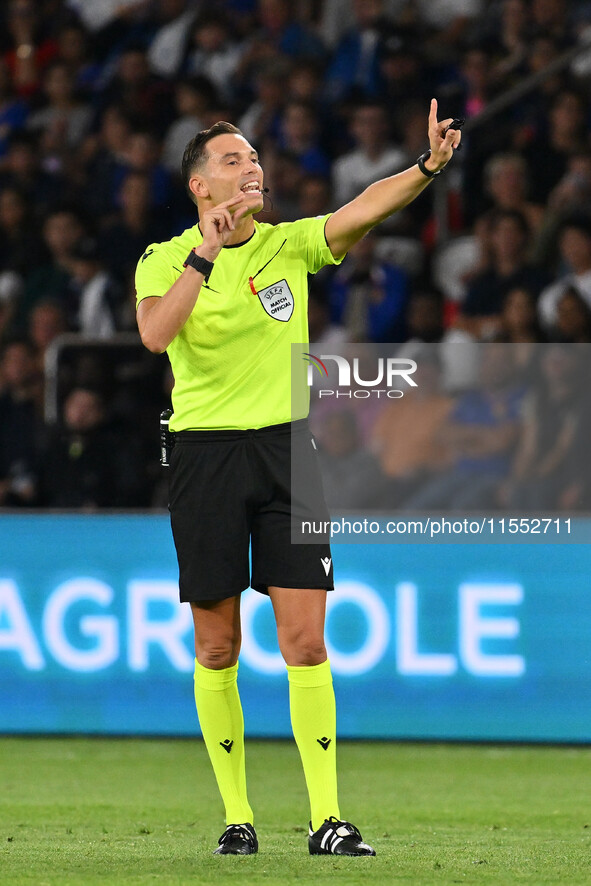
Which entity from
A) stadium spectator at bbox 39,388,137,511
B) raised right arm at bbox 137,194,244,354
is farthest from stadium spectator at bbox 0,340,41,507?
raised right arm at bbox 137,194,244,354

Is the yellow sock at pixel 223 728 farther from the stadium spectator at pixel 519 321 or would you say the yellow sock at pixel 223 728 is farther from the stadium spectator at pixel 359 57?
the stadium spectator at pixel 359 57

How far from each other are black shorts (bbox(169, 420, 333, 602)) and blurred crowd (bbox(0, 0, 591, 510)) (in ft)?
10.1

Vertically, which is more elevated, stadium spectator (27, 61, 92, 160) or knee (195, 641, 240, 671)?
stadium spectator (27, 61, 92, 160)

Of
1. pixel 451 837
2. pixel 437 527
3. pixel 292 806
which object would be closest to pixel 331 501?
pixel 437 527

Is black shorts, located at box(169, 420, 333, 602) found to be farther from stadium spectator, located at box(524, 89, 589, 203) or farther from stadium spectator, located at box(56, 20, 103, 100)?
stadium spectator, located at box(56, 20, 103, 100)

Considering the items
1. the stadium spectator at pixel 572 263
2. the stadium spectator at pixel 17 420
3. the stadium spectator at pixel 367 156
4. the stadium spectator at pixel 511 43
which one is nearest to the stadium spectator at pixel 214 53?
the stadium spectator at pixel 367 156

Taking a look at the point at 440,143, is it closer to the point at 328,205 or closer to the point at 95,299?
the point at 328,205

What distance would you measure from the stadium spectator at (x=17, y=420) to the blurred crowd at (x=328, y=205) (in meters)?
0.02

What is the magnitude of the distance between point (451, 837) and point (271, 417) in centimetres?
151

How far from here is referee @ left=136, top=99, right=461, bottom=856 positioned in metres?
4.21

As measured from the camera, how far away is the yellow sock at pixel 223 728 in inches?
171

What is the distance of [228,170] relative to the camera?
4.25 m

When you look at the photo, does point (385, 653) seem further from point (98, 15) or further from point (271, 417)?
point (98, 15)

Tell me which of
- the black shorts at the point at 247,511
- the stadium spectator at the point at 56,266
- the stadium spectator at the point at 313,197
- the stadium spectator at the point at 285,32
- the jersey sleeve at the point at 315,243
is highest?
the stadium spectator at the point at 285,32
